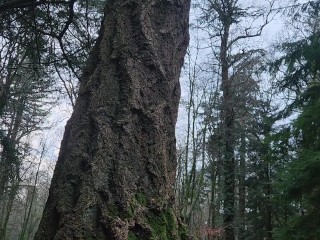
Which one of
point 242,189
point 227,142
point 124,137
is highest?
point 227,142

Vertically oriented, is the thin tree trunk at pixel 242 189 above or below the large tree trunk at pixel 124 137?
above

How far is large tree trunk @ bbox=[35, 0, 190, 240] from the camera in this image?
53.1 inches

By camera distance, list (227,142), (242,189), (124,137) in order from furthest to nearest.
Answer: (242,189) → (227,142) → (124,137)

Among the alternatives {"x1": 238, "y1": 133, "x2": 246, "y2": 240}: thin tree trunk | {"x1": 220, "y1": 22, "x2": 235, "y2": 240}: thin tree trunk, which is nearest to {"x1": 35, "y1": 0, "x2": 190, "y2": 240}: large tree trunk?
{"x1": 220, "y1": 22, "x2": 235, "y2": 240}: thin tree trunk

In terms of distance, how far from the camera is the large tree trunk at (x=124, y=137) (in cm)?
135

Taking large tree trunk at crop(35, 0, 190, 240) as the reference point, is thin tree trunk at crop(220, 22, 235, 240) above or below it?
above

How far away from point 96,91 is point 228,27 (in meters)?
14.2

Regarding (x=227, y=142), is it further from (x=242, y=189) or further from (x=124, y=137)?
(x=124, y=137)

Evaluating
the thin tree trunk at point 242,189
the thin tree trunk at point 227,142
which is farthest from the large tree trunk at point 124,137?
the thin tree trunk at point 242,189

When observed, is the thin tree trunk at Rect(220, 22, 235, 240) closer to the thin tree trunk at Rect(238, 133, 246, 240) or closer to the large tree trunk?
the thin tree trunk at Rect(238, 133, 246, 240)

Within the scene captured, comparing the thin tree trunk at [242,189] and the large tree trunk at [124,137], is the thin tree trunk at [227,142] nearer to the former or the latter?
the thin tree trunk at [242,189]

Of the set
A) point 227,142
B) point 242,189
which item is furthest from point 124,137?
point 242,189

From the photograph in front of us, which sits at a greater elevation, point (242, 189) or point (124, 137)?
point (242, 189)

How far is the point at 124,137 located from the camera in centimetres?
152
